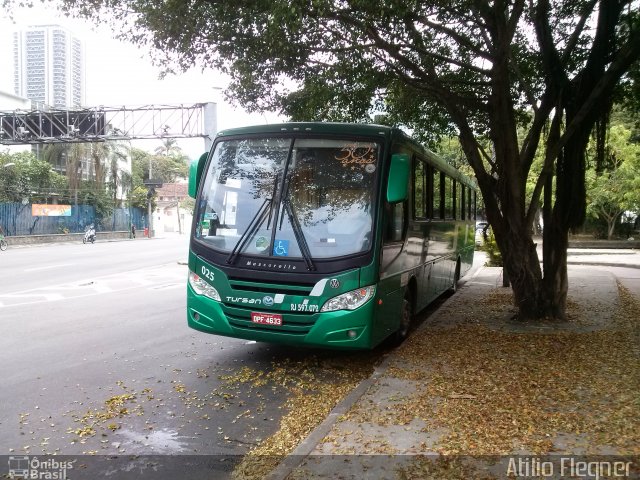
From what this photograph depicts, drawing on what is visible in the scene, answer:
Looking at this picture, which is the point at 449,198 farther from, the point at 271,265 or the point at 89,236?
the point at 89,236

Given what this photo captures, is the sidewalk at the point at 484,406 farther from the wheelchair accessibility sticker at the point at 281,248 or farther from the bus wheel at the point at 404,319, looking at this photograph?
the wheelchair accessibility sticker at the point at 281,248

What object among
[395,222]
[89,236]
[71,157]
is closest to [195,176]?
[395,222]

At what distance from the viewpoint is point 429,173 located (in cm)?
901

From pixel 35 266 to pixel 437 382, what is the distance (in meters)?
17.3

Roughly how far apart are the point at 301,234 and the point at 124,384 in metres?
2.56

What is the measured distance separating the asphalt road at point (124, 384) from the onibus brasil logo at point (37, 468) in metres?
0.14

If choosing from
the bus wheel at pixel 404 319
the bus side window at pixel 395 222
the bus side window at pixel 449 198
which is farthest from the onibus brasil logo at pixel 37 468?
the bus side window at pixel 449 198

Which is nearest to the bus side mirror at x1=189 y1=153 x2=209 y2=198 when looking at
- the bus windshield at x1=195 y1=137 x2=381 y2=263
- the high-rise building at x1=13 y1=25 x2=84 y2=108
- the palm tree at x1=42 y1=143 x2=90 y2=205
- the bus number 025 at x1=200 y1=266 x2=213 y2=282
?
the bus windshield at x1=195 y1=137 x2=381 y2=263

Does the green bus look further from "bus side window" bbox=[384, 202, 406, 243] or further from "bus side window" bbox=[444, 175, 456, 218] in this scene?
"bus side window" bbox=[444, 175, 456, 218]

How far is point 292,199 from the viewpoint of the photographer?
6.38m

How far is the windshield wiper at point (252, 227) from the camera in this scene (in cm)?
635

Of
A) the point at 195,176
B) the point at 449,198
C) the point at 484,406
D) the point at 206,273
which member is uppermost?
the point at 195,176

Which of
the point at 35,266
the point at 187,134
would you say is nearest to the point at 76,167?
the point at 187,134

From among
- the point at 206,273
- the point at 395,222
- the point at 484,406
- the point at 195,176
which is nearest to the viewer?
the point at 484,406
